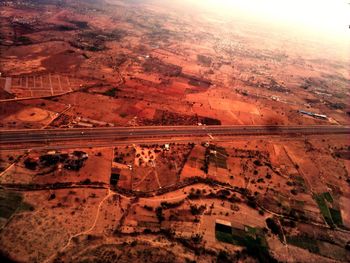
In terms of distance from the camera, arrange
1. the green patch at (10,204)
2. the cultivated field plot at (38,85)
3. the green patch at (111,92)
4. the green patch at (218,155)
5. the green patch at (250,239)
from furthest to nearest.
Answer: the green patch at (111,92) → the cultivated field plot at (38,85) → the green patch at (218,155) → the green patch at (250,239) → the green patch at (10,204)

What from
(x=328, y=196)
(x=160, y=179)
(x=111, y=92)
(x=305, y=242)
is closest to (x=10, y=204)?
(x=160, y=179)

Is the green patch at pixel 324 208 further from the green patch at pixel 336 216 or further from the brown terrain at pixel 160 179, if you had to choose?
the green patch at pixel 336 216

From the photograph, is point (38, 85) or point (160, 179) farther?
point (38, 85)

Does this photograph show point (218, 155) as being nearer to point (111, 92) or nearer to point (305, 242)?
point (305, 242)

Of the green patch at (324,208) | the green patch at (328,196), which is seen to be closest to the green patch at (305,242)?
the green patch at (324,208)

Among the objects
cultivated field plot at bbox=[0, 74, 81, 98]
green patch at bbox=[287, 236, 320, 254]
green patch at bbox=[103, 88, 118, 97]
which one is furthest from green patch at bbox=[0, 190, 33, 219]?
green patch at bbox=[103, 88, 118, 97]

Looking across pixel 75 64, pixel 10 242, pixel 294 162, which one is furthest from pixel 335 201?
pixel 75 64
